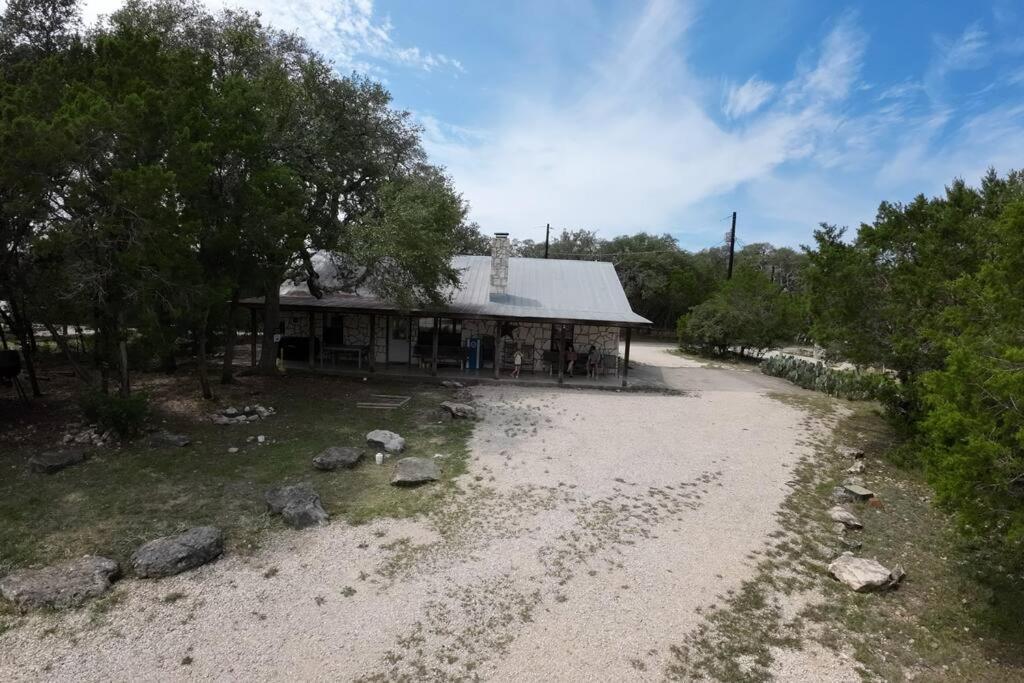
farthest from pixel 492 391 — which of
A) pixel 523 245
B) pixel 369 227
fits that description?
pixel 523 245

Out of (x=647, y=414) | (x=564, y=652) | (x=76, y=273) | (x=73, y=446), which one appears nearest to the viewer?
(x=564, y=652)

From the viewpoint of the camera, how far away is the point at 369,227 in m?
14.6

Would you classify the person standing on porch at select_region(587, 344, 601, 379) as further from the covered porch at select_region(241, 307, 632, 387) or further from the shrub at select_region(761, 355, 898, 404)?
the shrub at select_region(761, 355, 898, 404)

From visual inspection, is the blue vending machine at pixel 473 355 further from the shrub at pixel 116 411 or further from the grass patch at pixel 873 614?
the grass patch at pixel 873 614

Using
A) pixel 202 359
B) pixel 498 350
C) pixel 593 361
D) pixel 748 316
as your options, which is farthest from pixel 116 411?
pixel 748 316

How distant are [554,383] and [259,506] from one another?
37.1 feet

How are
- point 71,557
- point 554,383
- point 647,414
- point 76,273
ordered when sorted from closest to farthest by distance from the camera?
point 71,557
point 76,273
point 647,414
point 554,383

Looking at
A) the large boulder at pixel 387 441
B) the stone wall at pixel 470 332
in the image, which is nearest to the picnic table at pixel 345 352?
the stone wall at pixel 470 332

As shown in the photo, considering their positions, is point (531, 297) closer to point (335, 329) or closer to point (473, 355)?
point (473, 355)

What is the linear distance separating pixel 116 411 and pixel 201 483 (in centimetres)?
331

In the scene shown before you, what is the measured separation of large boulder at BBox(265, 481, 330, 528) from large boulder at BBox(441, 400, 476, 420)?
5.21 meters

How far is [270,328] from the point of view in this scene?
1703cm

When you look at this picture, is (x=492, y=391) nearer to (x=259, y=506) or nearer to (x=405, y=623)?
(x=259, y=506)

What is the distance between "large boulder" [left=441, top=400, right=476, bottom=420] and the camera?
42.8 ft
